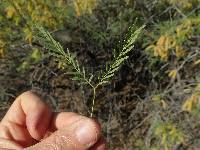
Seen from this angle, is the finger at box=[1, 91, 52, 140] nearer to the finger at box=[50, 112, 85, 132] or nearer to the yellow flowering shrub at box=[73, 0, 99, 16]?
the finger at box=[50, 112, 85, 132]

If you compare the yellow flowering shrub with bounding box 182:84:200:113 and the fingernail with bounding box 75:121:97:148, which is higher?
the yellow flowering shrub with bounding box 182:84:200:113

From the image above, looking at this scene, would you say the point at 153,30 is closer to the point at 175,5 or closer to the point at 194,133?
the point at 175,5

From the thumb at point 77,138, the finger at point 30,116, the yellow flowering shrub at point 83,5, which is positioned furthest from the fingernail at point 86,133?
the yellow flowering shrub at point 83,5

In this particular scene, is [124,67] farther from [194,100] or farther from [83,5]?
[194,100]

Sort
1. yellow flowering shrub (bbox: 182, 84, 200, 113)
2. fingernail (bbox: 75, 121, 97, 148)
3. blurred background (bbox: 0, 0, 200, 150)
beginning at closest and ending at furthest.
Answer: fingernail (bbox: 75, 121, 97, 148) < yellow flowering shrub (bbox: 182, 84, 200, 113) < blurred background (bbox: 0, 0, 200, 150)

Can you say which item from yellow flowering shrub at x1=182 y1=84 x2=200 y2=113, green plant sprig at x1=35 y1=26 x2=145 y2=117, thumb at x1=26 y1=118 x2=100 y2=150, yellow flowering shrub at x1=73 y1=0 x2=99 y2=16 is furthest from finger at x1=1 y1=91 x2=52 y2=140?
yellow flowering shrub at x1=73 y1=0 x2=99 y2=16

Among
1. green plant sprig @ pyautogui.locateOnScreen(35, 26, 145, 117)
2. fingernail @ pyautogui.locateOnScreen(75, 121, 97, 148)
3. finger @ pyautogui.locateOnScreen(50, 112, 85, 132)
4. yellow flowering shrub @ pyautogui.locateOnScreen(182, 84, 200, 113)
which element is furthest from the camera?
yellow flowering shrub @ pyautogui.locateOnScreen(182, 84, 200, 113)

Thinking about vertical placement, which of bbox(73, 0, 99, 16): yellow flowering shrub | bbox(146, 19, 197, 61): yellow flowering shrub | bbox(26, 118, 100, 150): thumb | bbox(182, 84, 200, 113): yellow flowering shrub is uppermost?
bbox(73, 0, 99, 16): yellow flowering shrub

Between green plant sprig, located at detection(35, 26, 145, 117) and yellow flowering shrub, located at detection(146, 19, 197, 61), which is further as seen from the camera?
yellow flowering shrub, located at detection(146, 19, 197, 61)
